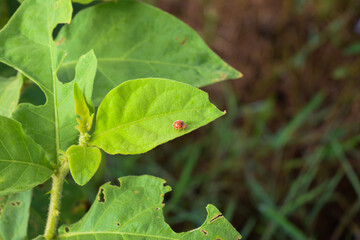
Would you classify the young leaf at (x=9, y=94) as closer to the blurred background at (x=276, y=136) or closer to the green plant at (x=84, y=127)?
the green plant at (x=84, y=127)

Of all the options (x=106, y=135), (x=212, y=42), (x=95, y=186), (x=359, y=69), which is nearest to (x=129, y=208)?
(x=106, y=135)

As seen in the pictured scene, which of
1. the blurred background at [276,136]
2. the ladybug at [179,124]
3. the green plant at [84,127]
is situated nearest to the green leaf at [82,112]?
the green plant at [84,127]

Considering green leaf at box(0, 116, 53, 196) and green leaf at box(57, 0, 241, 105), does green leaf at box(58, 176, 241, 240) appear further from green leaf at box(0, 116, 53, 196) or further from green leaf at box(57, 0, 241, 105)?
green leaf at box(57, 0, 241, 105)

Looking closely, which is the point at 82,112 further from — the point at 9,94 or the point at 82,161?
the point at 9,94

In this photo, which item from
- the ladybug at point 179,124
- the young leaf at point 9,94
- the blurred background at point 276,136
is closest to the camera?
the ladybug at point 179,124

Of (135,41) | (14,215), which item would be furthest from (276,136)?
(14,215)

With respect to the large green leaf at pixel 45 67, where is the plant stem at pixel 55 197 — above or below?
below

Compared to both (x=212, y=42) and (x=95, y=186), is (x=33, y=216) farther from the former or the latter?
(x=212, y=42)

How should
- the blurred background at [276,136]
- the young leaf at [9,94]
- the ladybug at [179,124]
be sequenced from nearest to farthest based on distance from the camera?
1. the ladybug at [179,124]
2. the young leaf at [9,94]
3. the blurred background at [276,136]

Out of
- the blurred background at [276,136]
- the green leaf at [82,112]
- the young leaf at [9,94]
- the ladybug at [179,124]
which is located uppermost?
the ladybug at [179,124]
